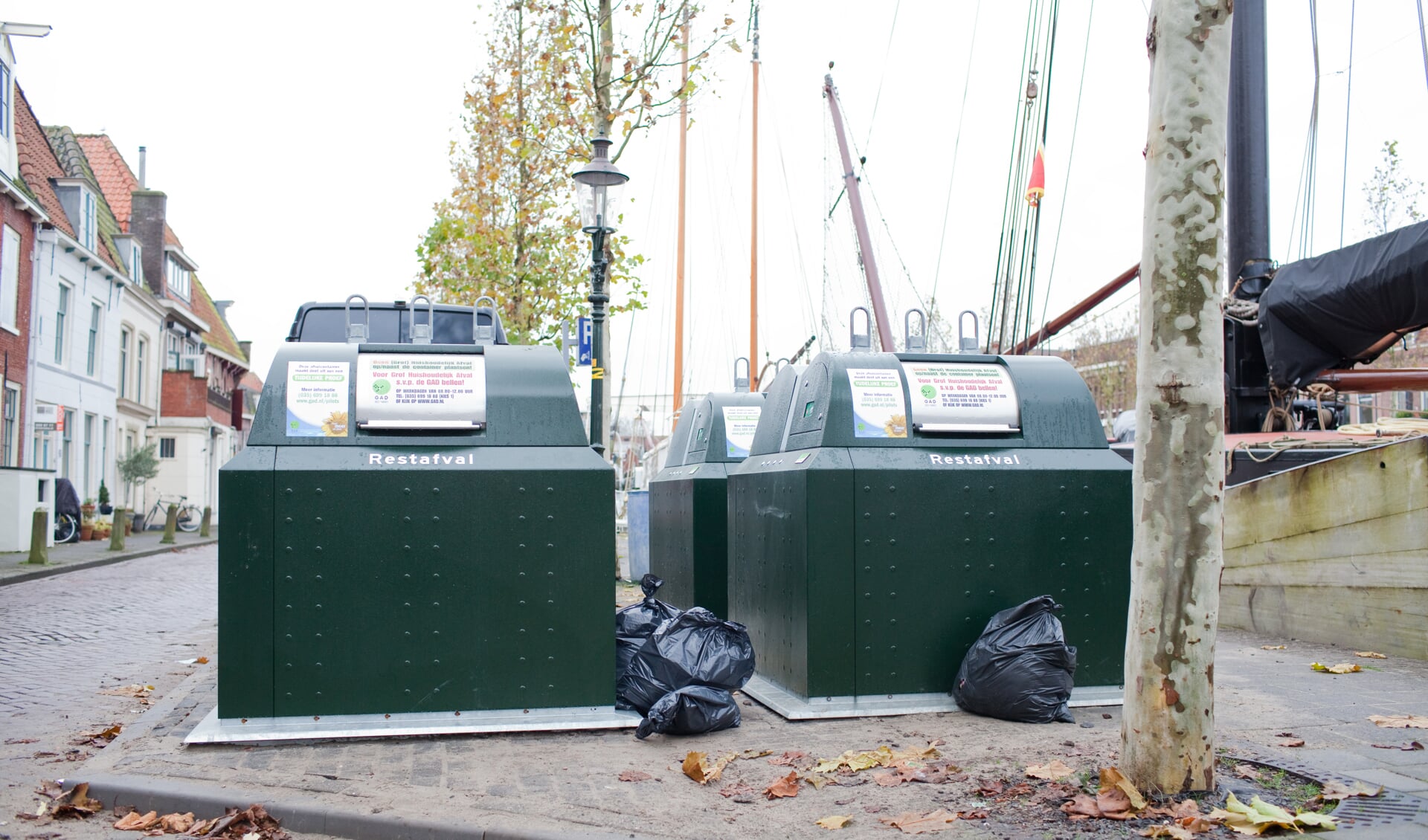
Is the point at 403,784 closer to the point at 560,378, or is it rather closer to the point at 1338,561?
the point at 560,378

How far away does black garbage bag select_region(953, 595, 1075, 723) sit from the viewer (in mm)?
5781

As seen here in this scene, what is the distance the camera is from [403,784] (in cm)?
473

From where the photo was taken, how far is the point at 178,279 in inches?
1815

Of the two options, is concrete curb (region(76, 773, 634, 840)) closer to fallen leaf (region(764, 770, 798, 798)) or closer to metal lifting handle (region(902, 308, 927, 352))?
fallen leaf (region(764, 770, 798, 798))

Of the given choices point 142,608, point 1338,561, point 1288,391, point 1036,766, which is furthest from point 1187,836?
point 142,608

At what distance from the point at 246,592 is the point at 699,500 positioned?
368 centimetres

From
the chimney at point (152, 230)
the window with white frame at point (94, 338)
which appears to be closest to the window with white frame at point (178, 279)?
the chimney at point (152, 230)

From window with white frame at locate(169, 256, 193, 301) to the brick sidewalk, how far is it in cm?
1637

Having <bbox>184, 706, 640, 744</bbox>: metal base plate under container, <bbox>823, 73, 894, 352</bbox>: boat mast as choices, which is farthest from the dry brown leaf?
<bbox>823, 73, 894, 352</bbox>: boat mast

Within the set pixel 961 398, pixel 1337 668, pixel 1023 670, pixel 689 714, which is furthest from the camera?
pixel 1337 668

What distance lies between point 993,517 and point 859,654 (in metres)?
1.03

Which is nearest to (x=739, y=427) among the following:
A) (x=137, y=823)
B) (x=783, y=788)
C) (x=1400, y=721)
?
(x=783, y=788)

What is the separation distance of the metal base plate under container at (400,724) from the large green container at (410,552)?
0.9 inches

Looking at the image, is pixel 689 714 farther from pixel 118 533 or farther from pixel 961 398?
pixel 118 533
